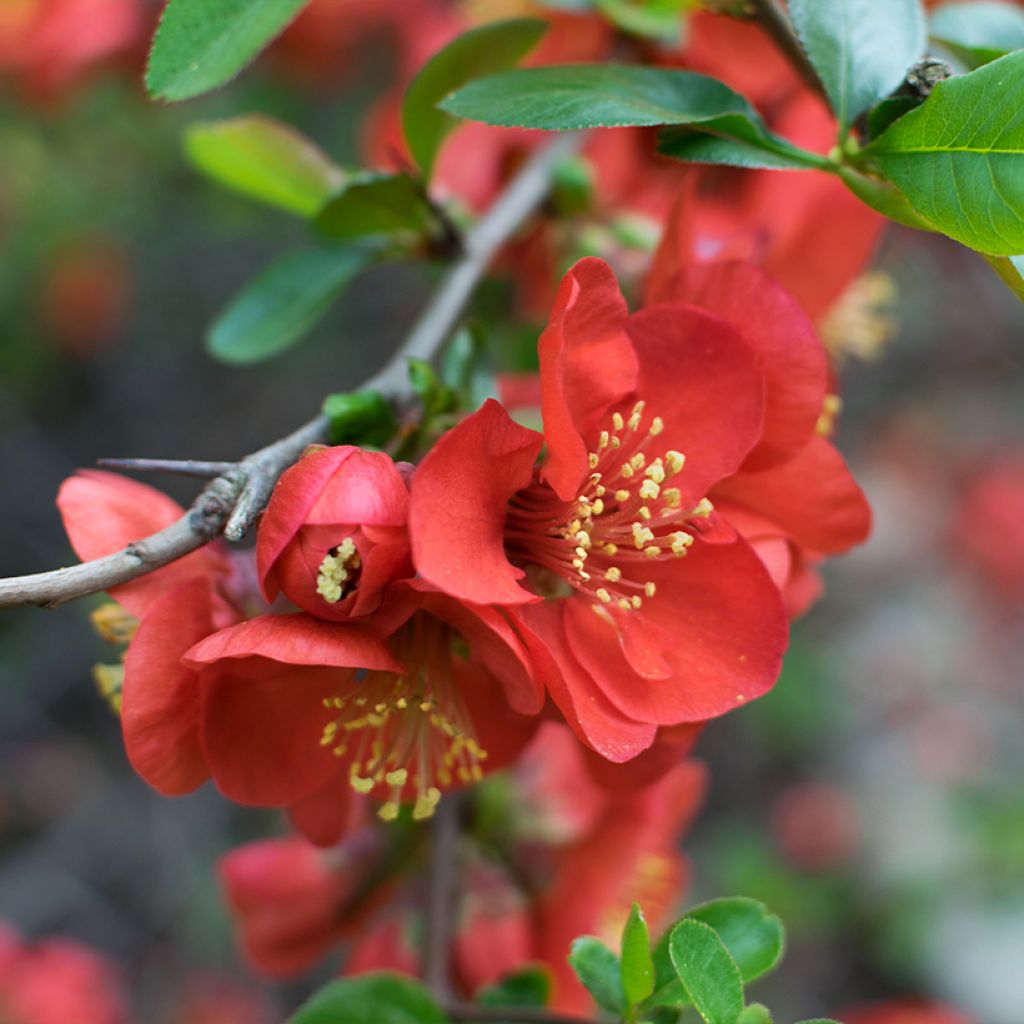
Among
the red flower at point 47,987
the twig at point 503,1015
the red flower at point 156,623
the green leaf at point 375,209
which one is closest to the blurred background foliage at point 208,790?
the red flower at point 47,987

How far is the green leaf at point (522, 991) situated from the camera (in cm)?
99

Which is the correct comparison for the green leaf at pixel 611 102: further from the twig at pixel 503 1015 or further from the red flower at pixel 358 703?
the twig at pixel 503 1015

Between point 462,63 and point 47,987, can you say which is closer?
point 462,63

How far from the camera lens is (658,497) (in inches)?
29.7

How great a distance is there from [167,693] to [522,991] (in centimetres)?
50

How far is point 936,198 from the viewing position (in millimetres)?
655

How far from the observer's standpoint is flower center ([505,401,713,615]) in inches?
28.9

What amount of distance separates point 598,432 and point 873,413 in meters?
2.57

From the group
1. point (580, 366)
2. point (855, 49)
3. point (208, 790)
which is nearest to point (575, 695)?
point (580, 366)

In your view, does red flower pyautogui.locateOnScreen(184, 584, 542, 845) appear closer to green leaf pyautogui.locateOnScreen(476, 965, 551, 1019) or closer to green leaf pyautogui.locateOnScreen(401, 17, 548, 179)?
green leaf pyautogui.locateOnScreen(476, 965, 551, 1019)

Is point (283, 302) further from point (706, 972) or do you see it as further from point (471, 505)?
point (706, 972)

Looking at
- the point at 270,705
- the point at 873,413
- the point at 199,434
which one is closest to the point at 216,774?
the point at 270,705

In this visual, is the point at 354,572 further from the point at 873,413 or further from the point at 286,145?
the point at 873,413

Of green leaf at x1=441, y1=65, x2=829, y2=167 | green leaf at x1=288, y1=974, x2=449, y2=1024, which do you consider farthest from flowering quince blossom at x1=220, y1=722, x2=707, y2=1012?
green leaf at x1=441, y1=65, x2=829, y2=167
